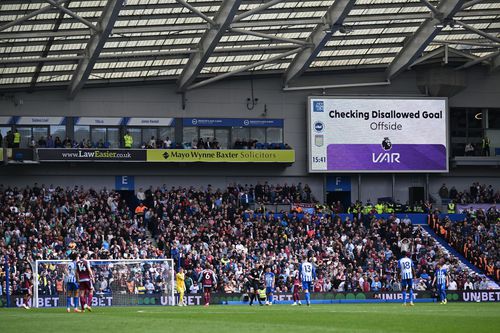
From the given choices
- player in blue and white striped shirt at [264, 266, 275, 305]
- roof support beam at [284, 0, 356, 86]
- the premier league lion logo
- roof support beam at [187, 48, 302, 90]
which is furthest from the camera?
the premier league lion logo

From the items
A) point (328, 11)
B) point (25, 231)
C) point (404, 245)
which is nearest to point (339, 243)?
point (404, 245)

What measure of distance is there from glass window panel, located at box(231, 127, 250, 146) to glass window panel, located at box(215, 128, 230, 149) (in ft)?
1.09

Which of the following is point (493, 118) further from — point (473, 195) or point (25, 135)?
point (25, 135)

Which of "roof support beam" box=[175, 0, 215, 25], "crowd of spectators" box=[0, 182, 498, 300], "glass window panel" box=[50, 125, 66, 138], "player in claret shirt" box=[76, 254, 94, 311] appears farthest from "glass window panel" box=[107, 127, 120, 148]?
"player in claret shirt" box=[76, 254, 94, 311]

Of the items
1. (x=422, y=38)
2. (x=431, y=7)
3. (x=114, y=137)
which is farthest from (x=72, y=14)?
(x=422, y=38)

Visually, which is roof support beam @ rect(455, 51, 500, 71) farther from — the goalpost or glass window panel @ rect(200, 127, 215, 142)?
the goalpost

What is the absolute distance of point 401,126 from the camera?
59188 millimetres

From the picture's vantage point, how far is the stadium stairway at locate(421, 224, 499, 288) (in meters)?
52.9

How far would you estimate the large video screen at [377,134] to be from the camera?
5800 centimetres

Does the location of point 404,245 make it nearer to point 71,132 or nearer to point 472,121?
point 472,121

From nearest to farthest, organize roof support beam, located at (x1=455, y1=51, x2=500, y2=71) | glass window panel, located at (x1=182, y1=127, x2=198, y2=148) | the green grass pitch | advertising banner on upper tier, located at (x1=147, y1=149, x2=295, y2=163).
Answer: the green grass pitch
advertising banner on upper tier, located at (x1=147, y1=149, x2=295, y2=163)
roof support beam, located at (x1=455, y1=51, x2=500, y2=71)
glass window panel, located at (x1=182, y1=127, x2=198, y2=148)

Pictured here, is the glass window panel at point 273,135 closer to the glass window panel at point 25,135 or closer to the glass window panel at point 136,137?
the glass window panel at point 136,137

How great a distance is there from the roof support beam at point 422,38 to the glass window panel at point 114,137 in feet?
51.1

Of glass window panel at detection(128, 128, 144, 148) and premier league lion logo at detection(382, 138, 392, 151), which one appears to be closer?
glass window panel at detection(128, 128, 144, 148)
